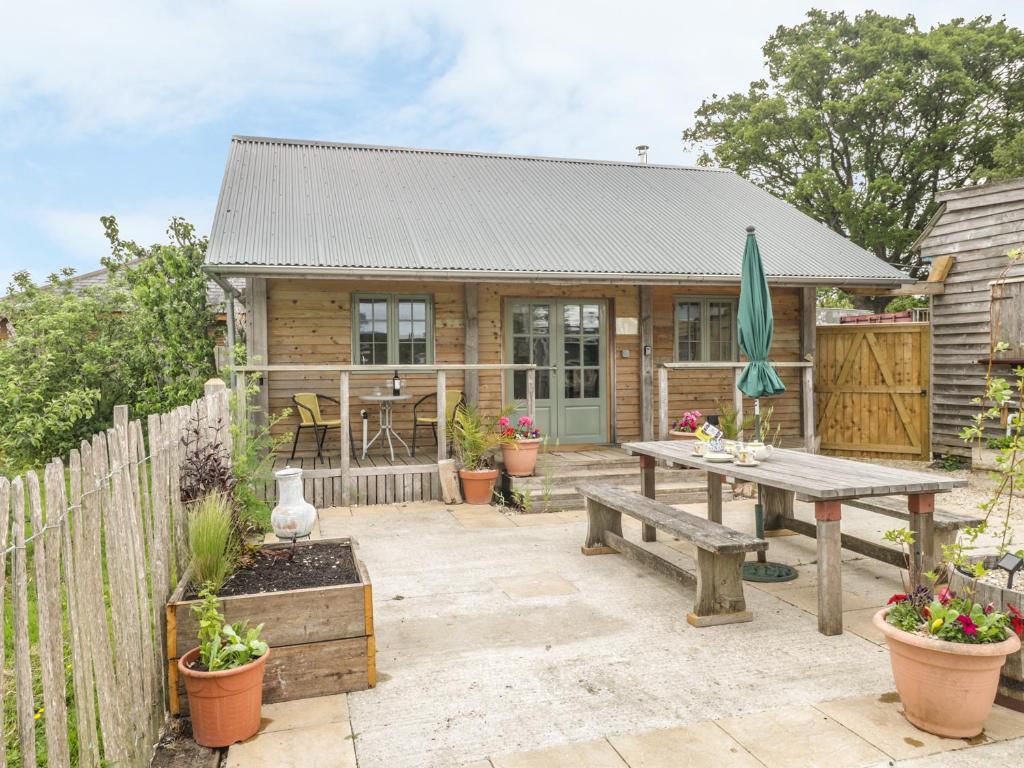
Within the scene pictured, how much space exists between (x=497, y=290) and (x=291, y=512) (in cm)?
612

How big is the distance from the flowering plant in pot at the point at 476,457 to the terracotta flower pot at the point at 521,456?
0.10 metres

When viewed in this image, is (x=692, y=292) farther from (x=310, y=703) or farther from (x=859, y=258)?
(x=310, y=703)

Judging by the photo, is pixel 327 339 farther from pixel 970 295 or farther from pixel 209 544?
pixel 970 295

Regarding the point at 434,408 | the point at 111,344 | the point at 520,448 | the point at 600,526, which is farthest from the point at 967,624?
the point at 111,344

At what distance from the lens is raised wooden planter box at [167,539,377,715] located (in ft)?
10.4

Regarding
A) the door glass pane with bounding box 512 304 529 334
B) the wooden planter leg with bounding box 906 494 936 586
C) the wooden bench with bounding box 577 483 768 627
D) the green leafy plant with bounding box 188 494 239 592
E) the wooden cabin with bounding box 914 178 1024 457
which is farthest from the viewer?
the door glass pane with bounding box 512 304 529 334

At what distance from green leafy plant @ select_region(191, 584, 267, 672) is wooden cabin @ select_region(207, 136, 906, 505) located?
4597 millimetres

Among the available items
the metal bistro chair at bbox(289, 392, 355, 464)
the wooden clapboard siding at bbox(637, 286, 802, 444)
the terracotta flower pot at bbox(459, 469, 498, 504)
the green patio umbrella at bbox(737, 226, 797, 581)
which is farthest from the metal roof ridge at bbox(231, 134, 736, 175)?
the green patio umbrella at bbox(737, 226, 797, 581)

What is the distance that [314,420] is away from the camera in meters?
8.37

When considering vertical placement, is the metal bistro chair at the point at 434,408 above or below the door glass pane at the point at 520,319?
below

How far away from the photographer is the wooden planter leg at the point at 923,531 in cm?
423

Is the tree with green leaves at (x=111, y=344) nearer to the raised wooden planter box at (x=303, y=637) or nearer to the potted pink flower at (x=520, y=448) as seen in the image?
the potted pink flower at (x=520, y=448)

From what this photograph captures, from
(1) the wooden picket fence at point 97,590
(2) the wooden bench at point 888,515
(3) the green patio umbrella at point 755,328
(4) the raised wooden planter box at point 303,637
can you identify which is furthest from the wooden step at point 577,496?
(1) the wooden picket fence at point 97,590

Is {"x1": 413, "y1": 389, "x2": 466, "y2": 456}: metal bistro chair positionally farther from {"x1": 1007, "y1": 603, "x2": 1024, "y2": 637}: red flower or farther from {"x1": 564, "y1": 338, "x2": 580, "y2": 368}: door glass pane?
{"x1": 1007, "y1": 603, "x2": 1024, "y2": 637}: red flower
